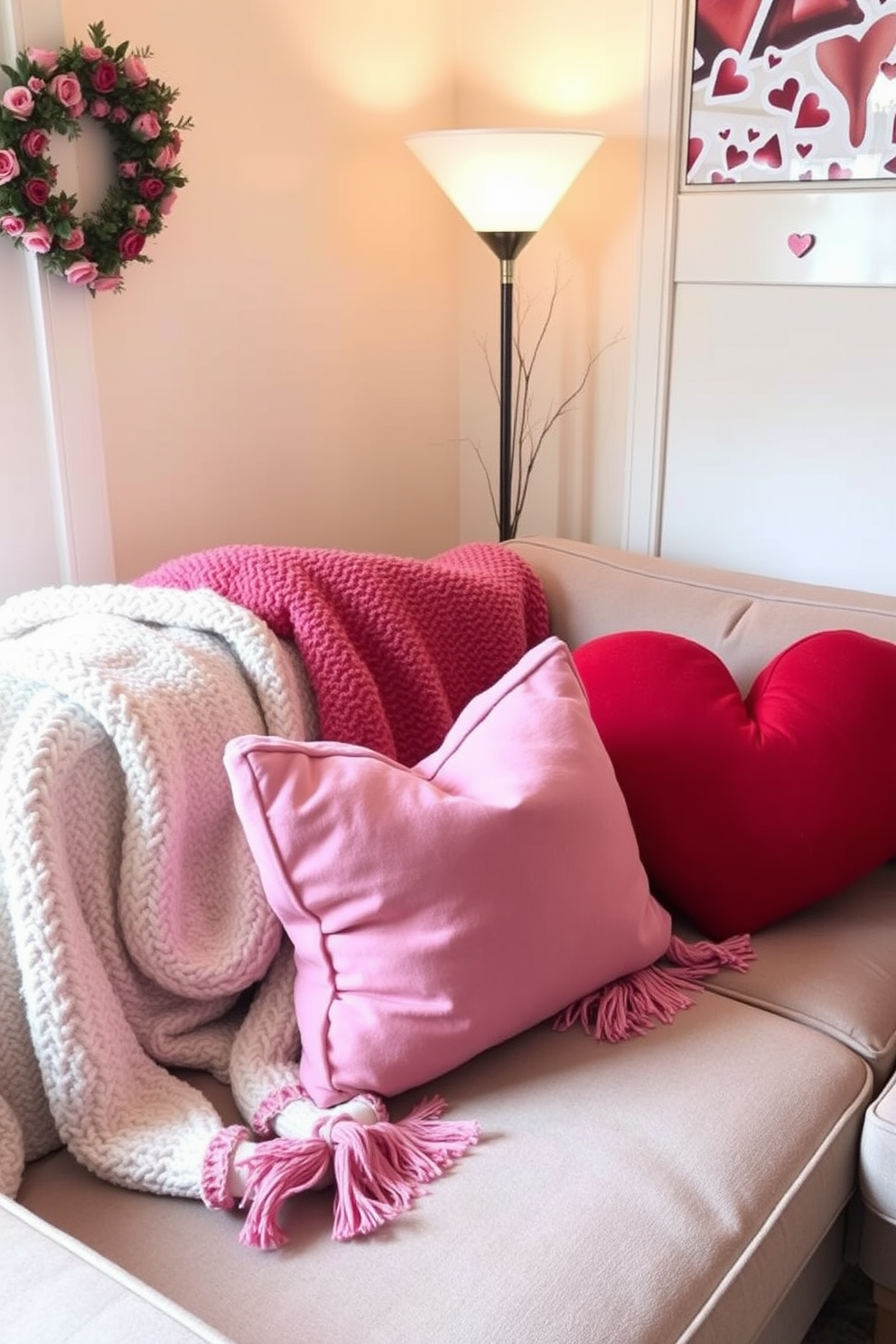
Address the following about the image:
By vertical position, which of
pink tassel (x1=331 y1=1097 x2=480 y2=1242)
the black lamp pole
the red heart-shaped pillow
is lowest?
pink tassel (x1=331 y1=1097 x2=480 y2=1242)

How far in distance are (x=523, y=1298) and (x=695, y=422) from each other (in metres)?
1.74

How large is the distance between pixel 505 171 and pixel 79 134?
690 mm

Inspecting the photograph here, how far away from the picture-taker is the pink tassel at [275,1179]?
103cm

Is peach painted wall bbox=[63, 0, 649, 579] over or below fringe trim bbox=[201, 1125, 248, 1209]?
over

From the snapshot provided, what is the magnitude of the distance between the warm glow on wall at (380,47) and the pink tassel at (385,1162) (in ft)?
6.05

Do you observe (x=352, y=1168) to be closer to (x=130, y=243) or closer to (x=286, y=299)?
(x=130, y=243)

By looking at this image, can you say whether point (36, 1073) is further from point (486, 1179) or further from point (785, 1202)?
point (785, 1202)

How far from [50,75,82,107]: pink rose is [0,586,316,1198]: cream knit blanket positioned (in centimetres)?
82

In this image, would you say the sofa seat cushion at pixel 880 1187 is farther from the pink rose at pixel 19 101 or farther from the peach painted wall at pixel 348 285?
the pink rose at pixel 19 101

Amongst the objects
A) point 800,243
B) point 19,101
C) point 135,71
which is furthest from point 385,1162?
point 800,243

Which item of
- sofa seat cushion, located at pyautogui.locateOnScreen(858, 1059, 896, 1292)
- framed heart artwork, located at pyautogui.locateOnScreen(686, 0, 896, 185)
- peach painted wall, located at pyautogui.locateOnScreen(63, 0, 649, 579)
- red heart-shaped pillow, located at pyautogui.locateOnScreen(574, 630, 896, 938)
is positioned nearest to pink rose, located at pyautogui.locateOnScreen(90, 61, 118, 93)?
peach painted wall, located at pyautogui.locateOnScreen(63, 0, 649, 579)

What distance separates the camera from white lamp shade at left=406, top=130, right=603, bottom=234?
2.09m

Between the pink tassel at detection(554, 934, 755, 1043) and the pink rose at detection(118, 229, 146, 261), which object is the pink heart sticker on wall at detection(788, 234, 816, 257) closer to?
the pink rose at detection(118, 229, 146, 261)

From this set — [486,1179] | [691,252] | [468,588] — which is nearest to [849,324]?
[691,252]
